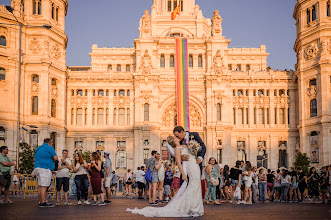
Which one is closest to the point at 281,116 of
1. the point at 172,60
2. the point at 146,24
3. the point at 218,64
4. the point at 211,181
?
the point at 218,64

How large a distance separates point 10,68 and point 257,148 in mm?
30426

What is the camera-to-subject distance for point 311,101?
171 feet

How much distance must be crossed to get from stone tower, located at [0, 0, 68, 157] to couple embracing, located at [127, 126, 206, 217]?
120 feet

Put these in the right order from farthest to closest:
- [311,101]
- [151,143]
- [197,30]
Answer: [197,30]
[151,143]
[311,101]

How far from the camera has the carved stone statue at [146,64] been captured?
56.9 metres

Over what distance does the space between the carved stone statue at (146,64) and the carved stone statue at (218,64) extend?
7920 millimetres

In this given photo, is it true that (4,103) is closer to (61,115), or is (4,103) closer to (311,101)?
(61,115)

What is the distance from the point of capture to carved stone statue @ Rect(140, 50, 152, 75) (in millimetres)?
56875

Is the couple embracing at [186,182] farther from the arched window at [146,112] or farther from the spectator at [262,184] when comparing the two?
the arched window at [146,112]

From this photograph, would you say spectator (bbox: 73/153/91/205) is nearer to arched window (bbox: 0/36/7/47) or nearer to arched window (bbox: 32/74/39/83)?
arched window (bbox: 0/36/7/47)

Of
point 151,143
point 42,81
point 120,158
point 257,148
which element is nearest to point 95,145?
point 120,158

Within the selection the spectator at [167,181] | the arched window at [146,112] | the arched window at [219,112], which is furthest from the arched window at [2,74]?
the spectator at [167,181]

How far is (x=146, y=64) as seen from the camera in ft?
188

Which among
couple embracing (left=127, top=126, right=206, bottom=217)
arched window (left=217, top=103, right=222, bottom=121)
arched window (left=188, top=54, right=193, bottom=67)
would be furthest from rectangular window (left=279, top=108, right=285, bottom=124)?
couple embracing (left=127, top=126, right=206, bottom=217)
